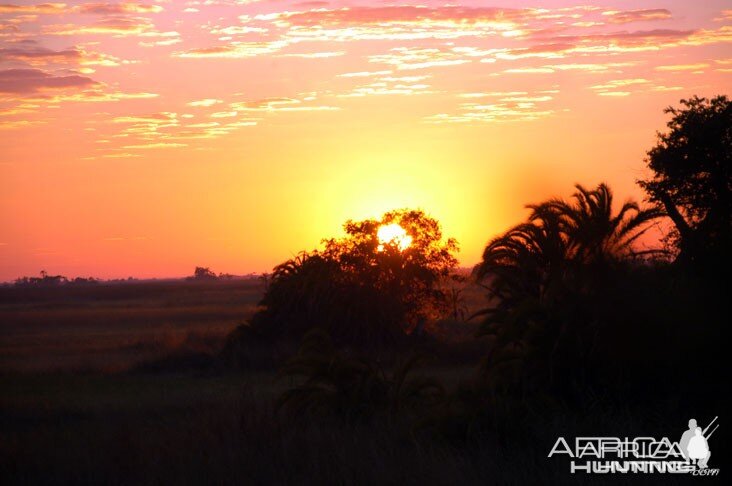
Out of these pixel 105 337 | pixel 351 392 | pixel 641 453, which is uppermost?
pixel 105 337

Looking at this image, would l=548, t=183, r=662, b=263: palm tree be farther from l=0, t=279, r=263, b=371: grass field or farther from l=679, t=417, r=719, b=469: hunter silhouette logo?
l=0, t=279, r=263, b=371: grass field

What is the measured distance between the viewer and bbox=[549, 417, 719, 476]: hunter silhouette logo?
450 inches

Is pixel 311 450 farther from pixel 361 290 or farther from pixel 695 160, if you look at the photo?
pixel 361 290

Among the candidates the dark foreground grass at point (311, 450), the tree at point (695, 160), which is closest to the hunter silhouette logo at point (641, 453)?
the dark foreground grass at point (311, 450)

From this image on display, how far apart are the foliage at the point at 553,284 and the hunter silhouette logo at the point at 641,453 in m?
2.11

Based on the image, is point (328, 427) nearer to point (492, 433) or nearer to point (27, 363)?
point (492, 433)

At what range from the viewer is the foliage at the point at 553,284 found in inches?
567

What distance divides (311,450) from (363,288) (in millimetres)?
25112

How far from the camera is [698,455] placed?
11.6m

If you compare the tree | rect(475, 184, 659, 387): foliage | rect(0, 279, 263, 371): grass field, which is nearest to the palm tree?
rect(475, 184, 659, 387): foliage

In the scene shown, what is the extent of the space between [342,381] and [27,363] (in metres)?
20.4

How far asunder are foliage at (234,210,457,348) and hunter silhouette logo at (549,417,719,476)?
2473 cm

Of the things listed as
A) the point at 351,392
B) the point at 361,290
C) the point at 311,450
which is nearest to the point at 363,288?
the point at 361,290

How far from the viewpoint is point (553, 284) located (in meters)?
15.3
